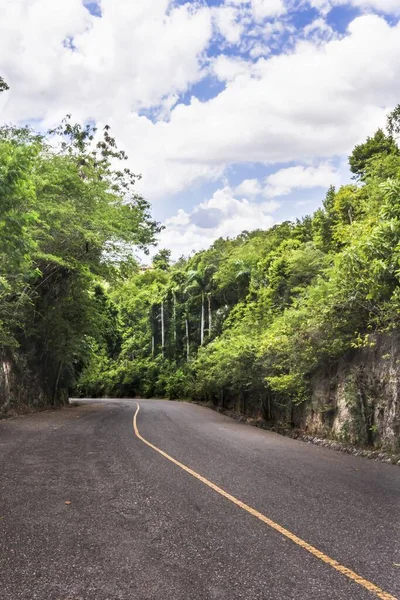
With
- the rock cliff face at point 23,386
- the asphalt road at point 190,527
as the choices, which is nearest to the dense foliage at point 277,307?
the asphalt road at point 190,527

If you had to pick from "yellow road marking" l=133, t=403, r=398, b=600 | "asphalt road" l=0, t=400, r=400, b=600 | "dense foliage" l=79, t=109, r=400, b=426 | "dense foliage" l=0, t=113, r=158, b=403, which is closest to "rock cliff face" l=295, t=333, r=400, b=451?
"dense foliage" l=79, t=109, r=400, b=426

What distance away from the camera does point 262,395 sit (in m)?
20.1

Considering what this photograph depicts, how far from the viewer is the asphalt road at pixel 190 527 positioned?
3.40 m

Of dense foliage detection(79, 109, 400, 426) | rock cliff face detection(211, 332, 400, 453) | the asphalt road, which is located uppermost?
dense foliage detection(79, 109, 400, 426)

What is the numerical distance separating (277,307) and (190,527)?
873 inches

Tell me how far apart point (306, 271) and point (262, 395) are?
840 centimetres

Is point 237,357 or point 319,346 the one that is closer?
point 319,346

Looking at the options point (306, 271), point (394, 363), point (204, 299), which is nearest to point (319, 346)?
point (394, 363)

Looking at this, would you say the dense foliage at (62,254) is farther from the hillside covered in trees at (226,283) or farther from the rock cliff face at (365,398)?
the rock cliff face at (365,398)

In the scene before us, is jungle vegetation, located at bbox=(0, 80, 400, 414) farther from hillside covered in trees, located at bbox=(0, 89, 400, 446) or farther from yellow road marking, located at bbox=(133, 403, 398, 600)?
yellow road marking, located at bbox=(133, 403, 398, 600)

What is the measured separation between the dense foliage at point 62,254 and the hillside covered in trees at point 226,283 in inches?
2.5

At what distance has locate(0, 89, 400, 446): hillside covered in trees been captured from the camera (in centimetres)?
1034

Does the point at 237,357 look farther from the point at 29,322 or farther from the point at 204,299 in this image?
the point at 204,299

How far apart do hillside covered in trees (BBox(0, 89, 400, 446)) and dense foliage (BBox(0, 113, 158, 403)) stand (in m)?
0.06
